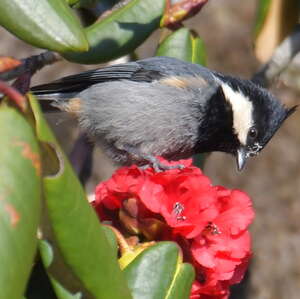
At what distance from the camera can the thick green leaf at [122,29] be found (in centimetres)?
241

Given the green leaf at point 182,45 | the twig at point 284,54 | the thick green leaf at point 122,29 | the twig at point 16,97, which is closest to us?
the twig at point 16,97

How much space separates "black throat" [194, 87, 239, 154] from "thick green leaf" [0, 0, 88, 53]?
141cm

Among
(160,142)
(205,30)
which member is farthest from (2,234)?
(205,30)

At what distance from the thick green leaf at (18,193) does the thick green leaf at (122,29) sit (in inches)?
43.8

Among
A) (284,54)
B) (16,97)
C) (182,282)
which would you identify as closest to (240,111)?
(284,54)

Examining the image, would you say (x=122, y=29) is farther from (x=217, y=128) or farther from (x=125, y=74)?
(x=217, y=128)

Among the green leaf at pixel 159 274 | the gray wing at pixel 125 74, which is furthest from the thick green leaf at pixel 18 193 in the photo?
the gray wing at pixel 125 74

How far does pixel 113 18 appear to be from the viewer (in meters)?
2.43

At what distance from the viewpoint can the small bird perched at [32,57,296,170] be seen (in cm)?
303

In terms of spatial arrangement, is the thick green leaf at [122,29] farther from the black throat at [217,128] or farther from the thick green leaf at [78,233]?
the thick green leaf at [78,233]

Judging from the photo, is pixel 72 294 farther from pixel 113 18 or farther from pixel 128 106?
pixel 128 106

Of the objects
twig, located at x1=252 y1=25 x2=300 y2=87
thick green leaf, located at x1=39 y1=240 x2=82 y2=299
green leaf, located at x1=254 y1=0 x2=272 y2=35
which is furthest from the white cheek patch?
thick green leaf, located at x1=39 y1=240 x2=82 y2=299

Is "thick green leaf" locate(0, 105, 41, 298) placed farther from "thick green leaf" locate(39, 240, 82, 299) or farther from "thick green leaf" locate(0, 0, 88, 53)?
"thick green leaf" locate(0, 0, 88, 53)

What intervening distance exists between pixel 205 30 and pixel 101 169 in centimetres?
151
